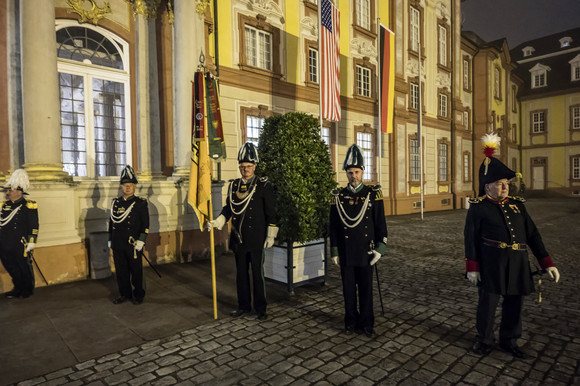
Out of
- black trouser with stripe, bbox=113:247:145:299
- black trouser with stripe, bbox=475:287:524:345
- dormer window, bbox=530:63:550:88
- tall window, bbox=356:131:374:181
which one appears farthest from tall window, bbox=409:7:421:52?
dormer window, bbox=530:63:550:88

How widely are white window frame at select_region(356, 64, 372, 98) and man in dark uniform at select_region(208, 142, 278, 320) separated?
12.8 m

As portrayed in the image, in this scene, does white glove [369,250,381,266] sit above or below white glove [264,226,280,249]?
below

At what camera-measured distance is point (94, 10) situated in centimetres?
850

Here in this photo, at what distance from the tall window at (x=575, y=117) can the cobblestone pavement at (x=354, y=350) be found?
3466cm

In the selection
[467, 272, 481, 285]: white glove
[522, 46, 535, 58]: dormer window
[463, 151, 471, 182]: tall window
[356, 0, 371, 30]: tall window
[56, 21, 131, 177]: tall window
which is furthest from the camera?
[522, 46, 535, 58]: dormer window

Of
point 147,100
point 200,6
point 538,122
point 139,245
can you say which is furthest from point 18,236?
point 538,122

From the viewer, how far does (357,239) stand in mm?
4387

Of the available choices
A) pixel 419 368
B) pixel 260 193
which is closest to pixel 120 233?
pixel 260 193

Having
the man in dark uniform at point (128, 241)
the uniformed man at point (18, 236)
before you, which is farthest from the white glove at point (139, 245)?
the uniformed man at point (18, 236)

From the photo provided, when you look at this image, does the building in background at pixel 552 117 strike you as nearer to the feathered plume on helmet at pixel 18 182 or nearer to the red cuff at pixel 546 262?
the red cuff at pixel 546 262

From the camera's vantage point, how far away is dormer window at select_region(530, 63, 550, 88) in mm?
35125

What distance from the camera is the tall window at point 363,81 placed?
17.0 meters

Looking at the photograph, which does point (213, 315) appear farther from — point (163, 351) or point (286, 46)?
point (286, 46)

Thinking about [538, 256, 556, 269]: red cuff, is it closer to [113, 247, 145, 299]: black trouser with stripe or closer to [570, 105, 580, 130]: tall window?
[113, 247, 145, 299]: black trouser with stripe
